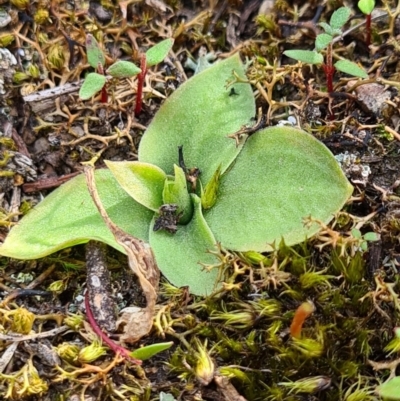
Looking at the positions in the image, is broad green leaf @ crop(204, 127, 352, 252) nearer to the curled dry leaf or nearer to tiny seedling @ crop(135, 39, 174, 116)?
the curled dry leaf

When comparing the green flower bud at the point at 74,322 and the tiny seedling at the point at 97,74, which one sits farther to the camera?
the tiny seedling at the point at 97,74

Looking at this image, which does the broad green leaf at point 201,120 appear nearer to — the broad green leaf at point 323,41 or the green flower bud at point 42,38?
the broad green leaf at point 323,41

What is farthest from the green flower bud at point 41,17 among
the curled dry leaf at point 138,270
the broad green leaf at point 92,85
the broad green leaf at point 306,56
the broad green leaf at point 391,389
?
the broad green leaf at point 391,389

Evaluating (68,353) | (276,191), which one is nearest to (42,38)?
(276,191)

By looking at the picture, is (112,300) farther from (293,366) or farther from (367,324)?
(367,324)

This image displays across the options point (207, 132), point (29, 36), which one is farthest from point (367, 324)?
point (29, 36)
